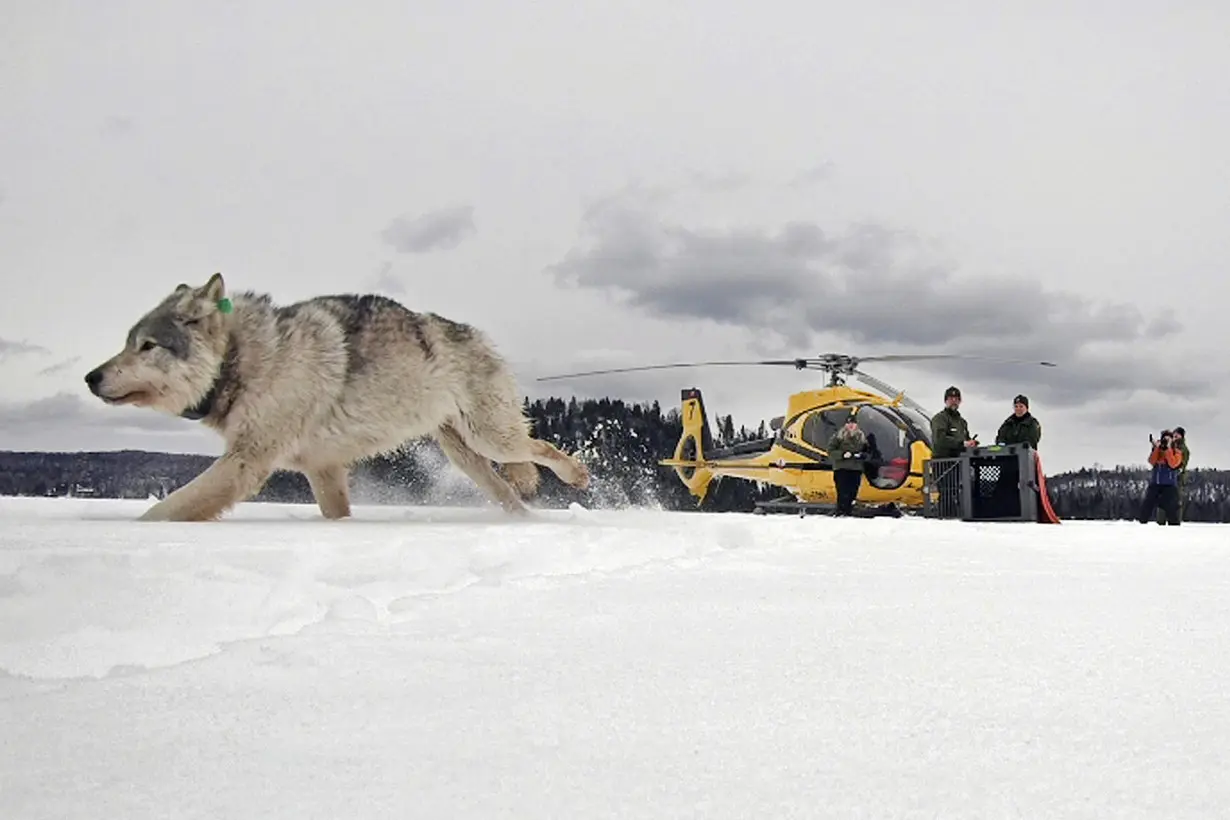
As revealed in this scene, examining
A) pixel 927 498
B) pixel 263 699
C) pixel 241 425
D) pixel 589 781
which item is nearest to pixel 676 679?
pixel 589 781

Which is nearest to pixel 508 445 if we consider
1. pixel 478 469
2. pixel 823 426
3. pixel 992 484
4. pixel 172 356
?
pixel 478 469

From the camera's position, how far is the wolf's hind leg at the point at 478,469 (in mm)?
6258

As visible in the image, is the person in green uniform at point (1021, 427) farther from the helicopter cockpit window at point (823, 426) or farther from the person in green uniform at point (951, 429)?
the helicopter cockpit window at point (823, 426)

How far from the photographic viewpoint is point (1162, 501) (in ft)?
32.6

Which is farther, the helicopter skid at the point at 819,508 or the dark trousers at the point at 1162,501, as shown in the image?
the helicopter skid at the point at 819,508

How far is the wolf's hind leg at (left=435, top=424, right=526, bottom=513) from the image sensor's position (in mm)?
6258

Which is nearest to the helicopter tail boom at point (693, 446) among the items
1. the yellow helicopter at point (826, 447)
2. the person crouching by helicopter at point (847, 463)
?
the yellow helicopter at point (826, 447)

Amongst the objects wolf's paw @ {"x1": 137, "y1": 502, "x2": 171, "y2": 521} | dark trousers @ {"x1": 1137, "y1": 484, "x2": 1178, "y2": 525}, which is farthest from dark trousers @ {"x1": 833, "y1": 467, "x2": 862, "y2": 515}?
wolf's paw @ {"x1": 137, "y1": 502, "x2": 171, "y2": 521}

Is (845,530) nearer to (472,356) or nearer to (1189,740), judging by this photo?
(472,356)

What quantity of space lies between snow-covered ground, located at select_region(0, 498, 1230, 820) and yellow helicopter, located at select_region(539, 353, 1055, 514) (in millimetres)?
8823

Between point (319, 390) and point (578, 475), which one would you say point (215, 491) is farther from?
point (578, 475)

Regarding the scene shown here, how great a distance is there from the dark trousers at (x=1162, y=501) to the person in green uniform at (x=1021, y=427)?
1.57 metres

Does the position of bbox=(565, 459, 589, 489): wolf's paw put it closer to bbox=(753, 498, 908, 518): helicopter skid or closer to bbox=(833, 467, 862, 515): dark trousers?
bbox=(753, 498, 908, 518): helicopter skid

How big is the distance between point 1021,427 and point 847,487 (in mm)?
2320
